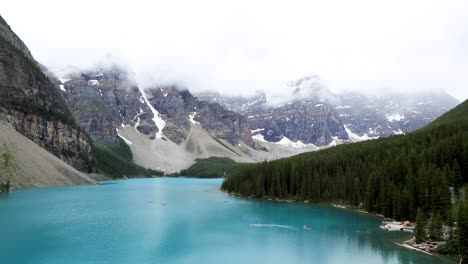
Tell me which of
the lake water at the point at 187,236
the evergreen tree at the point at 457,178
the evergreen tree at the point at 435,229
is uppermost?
the evergreen tree at the point at 457,178

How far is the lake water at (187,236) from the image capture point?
51.8 meters

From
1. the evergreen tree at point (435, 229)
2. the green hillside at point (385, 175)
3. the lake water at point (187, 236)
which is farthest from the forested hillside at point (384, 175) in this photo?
the lake water at point (187, 236)

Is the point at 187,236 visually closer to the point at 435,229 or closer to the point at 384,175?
the point at 435,229

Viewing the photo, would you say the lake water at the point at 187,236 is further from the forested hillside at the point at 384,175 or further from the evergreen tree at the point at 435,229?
the forested hillside at the point at 384,175

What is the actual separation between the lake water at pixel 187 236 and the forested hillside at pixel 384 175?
713cm

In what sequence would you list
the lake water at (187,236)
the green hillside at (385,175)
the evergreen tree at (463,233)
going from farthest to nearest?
the green hillside at (385,175), the lake water at (187,236), the evergreen tree at (463,233)

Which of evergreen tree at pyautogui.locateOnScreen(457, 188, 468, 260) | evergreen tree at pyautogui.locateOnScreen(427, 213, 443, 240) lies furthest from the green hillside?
evergreen tree at pyautogui.locateOnScreen(457, 188, 468, 260)

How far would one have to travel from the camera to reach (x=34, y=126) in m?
190

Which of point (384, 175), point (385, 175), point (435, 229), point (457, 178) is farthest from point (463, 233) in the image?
point (384, 175)

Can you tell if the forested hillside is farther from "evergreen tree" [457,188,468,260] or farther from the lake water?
"evergreen tree" [457,188,468,260]

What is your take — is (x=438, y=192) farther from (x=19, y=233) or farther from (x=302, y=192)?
(x=19, y=233)

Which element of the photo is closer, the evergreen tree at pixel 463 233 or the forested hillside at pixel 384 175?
the evergreen tree at pixel 463 233

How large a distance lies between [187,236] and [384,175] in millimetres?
49270

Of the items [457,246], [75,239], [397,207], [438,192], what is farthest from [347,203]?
[75,239]
